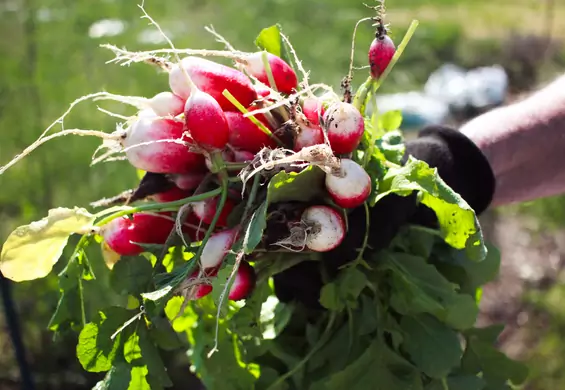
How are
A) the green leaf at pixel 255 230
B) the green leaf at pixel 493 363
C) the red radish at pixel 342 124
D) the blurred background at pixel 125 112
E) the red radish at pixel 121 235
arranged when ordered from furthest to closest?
the blurred background at pixel 125 112
the green leaf at pixel 493 363
the red radish at pixel 121 235
the red radish at pixel 342 124
the green leaf at pixel 255 230

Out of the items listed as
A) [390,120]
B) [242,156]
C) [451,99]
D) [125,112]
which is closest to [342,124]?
[242,156]

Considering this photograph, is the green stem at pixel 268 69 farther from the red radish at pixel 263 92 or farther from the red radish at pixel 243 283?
the red radish at pixel 243 283

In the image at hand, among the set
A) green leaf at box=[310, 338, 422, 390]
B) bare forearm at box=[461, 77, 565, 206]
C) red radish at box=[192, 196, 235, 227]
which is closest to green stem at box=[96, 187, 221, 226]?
red radish at box=[192, 196, 235, 227]

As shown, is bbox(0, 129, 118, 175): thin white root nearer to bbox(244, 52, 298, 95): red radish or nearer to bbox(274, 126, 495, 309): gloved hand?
bbox(244, 52, 298, 95): red radish

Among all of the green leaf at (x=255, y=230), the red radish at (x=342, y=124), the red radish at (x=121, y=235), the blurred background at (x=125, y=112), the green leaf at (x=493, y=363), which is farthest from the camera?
the blurred background at (x=125, y=112)

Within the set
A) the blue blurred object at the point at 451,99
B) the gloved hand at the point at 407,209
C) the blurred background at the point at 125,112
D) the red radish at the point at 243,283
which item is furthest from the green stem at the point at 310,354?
the blue blurred object at the point at 451,99

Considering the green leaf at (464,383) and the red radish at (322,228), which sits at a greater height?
the red radish at (322,228)

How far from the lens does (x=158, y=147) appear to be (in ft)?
3.20

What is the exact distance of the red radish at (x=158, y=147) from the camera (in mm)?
977

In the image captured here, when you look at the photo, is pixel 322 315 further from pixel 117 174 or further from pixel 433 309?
pixel 117 174

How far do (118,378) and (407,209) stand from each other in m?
0.50

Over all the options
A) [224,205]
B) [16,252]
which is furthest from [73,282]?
[224,205]

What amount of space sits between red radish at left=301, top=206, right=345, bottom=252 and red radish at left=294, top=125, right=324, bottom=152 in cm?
9

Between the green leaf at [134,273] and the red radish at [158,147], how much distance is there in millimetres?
147
